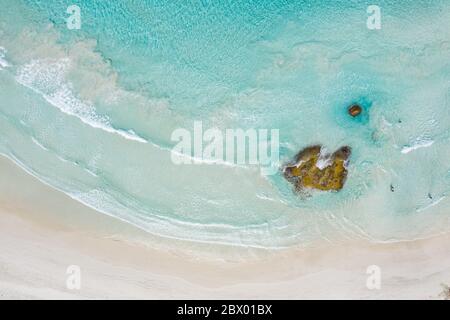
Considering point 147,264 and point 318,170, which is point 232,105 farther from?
point 147,264

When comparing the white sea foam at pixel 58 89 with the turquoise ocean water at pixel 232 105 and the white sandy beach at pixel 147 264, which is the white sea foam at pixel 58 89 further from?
the white sandy beach at pixel 147 264

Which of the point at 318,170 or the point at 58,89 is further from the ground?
the point at 58,89

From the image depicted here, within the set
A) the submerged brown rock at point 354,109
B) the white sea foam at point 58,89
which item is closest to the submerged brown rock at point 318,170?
the submerged brown rock at point 354,109

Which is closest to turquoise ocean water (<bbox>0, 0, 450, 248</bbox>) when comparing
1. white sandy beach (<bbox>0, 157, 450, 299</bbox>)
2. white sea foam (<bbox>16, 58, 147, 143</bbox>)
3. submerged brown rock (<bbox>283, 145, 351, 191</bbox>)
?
white sea foam (<bbox>16, 58, 147, 143</bbox>)

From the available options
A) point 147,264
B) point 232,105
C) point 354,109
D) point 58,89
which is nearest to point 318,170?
point 354,109

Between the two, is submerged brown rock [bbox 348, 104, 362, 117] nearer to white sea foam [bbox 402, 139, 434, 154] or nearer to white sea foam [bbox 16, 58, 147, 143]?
white sea foam [bbox 402, 139, 434, 154]
